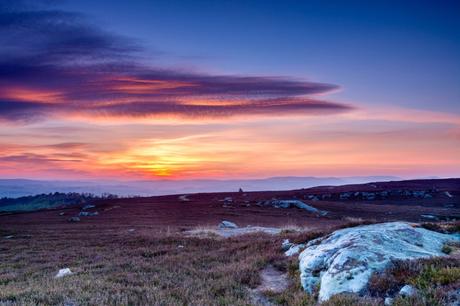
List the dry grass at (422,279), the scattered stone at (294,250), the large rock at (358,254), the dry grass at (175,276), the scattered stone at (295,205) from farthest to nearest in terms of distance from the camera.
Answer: the scattered stone at (295,205) → the scattered stone at (294,250) → the large rock at (358,254) → the dry grass at (175,276) → the dry grass at (422,279)

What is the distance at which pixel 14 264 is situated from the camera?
1969 cm

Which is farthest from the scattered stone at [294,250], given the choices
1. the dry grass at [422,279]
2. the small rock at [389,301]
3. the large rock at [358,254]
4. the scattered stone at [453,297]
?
the scattered stone at [453,297]

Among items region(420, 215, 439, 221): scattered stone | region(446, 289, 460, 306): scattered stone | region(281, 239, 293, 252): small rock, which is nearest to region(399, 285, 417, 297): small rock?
region(446, 289, 460, 306): scattered stone

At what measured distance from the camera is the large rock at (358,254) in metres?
9.88

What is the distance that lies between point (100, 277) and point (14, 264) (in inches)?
343

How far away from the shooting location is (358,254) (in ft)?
35.2

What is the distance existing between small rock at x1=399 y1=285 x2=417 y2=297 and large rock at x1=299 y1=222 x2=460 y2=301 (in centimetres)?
90

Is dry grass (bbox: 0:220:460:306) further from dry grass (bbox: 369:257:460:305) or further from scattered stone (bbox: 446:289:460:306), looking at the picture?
scattered stone (bbox: 446:289:460:306)

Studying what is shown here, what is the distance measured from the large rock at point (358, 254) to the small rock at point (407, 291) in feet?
2.96

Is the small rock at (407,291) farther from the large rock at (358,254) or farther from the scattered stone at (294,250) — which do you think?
the scattered stone at (294,250)

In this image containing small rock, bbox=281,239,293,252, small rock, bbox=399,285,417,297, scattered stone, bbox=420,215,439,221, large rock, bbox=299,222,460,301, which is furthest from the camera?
scattered stone, bbox=420,215,439,221

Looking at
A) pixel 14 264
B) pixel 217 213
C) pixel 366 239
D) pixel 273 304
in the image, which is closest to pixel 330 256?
pixel 366 239

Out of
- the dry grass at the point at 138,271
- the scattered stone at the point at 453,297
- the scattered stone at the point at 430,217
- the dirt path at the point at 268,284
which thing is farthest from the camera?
the scattered stone at the point at 430,217

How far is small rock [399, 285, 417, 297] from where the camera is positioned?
854 cm
